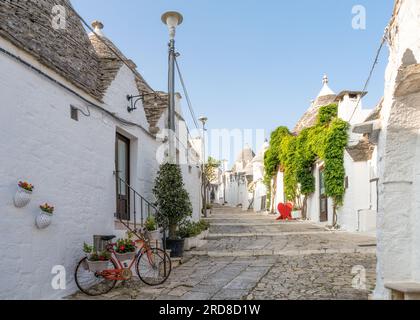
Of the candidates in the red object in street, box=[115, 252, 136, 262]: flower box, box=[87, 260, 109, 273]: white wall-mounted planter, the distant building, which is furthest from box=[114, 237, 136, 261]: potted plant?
the red object in street

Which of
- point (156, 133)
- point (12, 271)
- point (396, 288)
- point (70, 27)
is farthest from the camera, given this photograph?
point (156, 133)

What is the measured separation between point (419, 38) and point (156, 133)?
23.7 ft

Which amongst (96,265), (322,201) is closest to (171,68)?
(96,265)

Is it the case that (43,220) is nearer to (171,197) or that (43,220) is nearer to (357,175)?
(171,197)

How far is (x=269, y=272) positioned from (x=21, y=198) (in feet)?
15.4

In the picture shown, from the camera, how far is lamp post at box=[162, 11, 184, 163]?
847 cm

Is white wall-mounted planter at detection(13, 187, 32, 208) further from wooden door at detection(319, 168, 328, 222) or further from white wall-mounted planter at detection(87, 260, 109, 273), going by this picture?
wooden door at detection(319, 168, 328, 222)

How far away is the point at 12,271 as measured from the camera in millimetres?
4438

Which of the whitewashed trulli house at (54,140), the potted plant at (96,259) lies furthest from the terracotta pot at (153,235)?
the potted plant at (96,259)

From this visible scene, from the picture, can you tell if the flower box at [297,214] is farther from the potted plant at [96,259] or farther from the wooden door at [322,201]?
the potted plant at [96,259]

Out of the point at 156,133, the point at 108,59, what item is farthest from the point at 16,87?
the point at 156,133

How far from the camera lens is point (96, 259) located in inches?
225

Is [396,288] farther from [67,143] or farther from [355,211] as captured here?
[355,211]

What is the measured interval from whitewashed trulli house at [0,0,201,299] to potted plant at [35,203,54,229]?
77 mm
